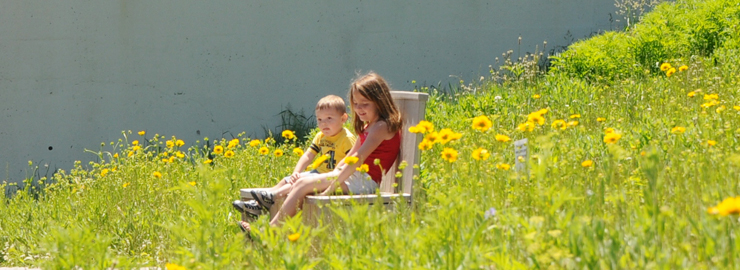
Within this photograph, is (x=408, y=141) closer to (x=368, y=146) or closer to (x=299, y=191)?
(x=368, y=146)

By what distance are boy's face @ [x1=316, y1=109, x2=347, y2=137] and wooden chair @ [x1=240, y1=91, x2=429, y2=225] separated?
29 centimetres

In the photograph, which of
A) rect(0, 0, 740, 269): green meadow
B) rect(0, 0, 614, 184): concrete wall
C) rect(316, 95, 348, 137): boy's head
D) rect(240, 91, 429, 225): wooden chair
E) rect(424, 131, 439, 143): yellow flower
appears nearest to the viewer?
rect(0, 0, 740, 269): green meadow

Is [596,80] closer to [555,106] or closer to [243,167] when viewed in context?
[555,106]

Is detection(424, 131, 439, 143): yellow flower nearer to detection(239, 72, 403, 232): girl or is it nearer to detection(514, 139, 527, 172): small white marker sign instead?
detection(514, 139, 527, 172): small white marker sign

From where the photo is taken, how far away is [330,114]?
12.1 ft

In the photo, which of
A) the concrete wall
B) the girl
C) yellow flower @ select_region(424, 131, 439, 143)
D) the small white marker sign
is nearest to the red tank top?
the girl

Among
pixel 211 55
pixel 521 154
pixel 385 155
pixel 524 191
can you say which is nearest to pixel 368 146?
pixel 385 155

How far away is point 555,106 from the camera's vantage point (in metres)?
5.02

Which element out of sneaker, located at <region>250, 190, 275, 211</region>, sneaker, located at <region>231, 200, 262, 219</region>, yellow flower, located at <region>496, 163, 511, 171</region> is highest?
yellow flower, located at <region>496, 163, 511, 171</region>

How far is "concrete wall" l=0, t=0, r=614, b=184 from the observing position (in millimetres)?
6660

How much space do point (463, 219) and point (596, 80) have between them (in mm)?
3786

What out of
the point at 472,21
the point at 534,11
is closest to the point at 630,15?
the point at 534,11

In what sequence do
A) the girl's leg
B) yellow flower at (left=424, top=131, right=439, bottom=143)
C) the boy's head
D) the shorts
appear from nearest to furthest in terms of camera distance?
1. yellow flower at (left=424, top=131, right=439, bottom=143)
2. the girl's leg
3. the shorts
4. the boy's head

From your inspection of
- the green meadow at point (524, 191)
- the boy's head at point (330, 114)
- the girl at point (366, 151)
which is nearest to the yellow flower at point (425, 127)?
the green meadow at point (524, 191)
